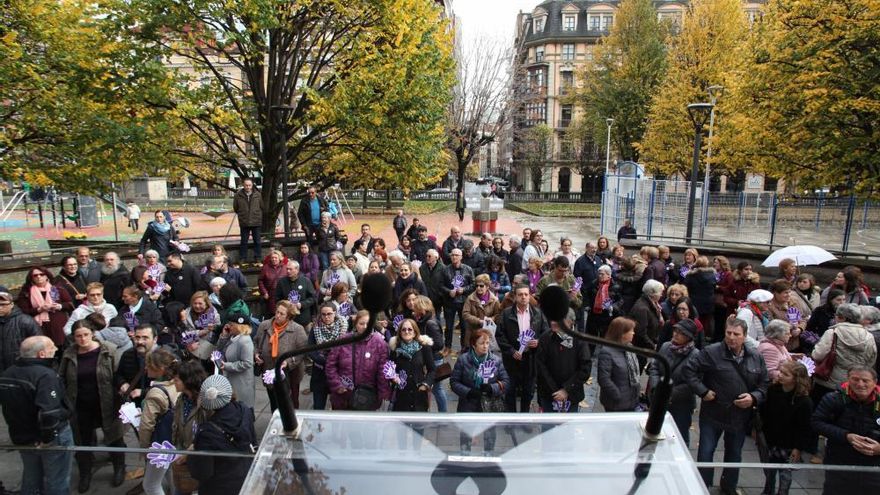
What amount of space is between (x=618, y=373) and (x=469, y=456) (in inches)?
143

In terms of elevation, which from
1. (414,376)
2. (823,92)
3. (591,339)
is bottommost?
(414,376)

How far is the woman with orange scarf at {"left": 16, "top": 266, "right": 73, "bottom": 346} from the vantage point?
7.14m

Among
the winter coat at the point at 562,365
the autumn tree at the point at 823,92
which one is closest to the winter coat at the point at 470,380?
the winter coat at the point at 562,365

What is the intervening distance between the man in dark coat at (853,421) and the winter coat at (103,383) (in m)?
6.37

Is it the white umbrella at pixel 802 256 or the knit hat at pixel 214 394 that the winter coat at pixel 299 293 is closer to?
the knit hat at pixel 214 394

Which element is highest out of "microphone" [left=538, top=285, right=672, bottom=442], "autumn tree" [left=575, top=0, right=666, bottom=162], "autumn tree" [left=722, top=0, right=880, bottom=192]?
"autumn tree" [left=575, top=0, right=666, bottom=162]

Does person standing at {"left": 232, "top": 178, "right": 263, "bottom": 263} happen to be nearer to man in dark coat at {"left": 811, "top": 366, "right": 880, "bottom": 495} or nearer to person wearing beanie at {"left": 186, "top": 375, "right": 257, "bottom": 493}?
person wearing beanie at {"left": 186, "top": 375, "right": 257, "bottom": 493}

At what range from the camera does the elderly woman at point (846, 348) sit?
5.45 meters

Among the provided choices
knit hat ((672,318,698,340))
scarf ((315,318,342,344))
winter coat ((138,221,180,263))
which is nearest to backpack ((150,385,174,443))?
scarf ((315,318,342,344))

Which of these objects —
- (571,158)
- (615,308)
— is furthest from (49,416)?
(571,158)

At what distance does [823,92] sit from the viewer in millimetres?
12742

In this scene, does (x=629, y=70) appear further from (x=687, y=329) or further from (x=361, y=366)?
(x=361, y=366)

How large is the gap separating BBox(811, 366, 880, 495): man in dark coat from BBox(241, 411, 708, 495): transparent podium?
313 centimetres

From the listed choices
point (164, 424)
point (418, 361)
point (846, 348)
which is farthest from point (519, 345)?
point (164, 424)
